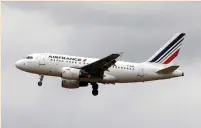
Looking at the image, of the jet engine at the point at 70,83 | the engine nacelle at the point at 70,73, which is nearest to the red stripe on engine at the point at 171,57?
the jet engine at the point at 70,83

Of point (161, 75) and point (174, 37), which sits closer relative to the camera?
point (161, 75)

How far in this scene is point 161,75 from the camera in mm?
101500

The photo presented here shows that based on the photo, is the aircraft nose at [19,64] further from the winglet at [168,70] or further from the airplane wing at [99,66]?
the winglet at [168,70]

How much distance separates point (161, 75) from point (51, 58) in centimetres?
1235

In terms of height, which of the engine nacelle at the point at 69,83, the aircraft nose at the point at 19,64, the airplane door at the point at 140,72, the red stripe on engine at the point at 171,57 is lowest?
the engine nacelle at the point at 69,83

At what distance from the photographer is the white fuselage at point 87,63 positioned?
99.3m

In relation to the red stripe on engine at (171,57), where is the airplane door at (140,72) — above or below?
below

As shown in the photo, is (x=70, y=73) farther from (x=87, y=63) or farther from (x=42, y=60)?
(x=42, y=60)

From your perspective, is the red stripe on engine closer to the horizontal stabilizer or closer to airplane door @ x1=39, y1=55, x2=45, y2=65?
the horizontal stabilizer

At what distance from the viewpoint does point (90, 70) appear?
99625 mm

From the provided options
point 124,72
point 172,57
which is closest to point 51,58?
point 124,72

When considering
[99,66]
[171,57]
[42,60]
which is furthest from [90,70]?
[171,57]

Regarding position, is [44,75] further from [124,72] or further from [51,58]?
[124,72]

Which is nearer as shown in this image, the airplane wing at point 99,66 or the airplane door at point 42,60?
the airplane wing at point 99,66
